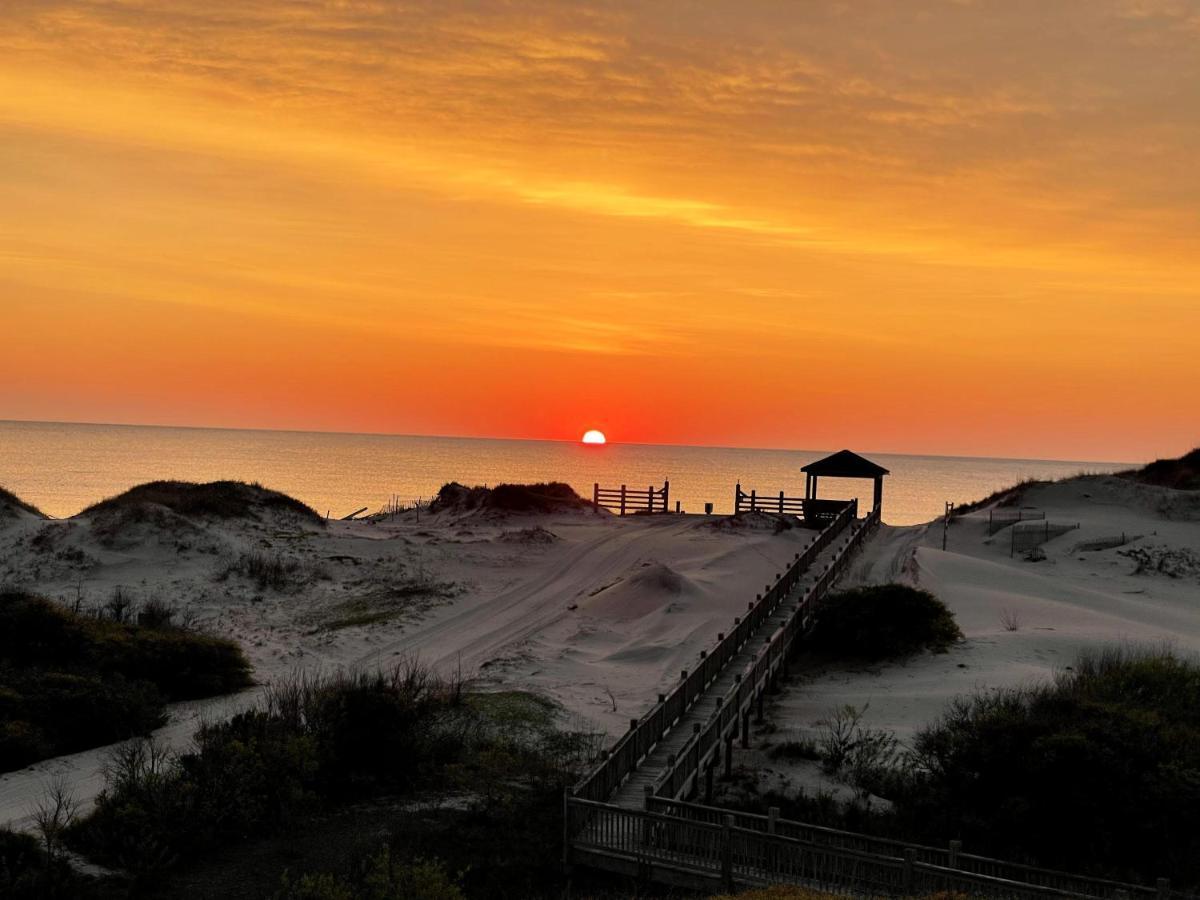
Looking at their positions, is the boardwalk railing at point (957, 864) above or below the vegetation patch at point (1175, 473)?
below

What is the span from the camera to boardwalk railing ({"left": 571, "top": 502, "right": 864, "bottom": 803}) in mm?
18028

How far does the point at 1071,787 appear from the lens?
1955 centimetres

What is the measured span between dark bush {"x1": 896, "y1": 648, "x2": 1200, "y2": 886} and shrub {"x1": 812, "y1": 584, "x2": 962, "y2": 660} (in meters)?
8.24

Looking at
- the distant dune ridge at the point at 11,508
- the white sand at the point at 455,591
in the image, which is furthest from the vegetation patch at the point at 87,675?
the distant dune ridge at the point at 11,508

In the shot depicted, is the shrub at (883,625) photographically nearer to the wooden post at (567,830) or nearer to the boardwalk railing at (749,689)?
the boardwalk railing at (749,689)

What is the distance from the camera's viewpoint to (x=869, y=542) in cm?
5116

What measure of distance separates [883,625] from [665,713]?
12344 millimetres

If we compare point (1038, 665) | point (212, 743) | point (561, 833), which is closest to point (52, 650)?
point (212, 743)

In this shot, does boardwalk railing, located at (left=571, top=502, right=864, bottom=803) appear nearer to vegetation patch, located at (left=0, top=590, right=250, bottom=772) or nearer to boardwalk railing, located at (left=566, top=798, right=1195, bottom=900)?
boardwalk railing, located at (left=566, top=798, right=1195, bottom=900)

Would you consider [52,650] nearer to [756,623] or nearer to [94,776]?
[94,776]

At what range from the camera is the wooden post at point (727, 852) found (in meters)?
15.8

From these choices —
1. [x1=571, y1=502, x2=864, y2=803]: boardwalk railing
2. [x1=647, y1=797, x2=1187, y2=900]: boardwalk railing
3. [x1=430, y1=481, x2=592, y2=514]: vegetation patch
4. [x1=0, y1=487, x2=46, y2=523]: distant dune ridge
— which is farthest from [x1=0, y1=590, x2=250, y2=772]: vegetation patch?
[x1=430, y1=481, x2=592, y2=514]: vegetation patch

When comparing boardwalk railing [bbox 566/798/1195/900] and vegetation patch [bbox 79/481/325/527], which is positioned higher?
vegetation patch [bbox 79/481/325/527]

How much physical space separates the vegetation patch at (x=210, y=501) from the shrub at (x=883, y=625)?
92.8 feet
